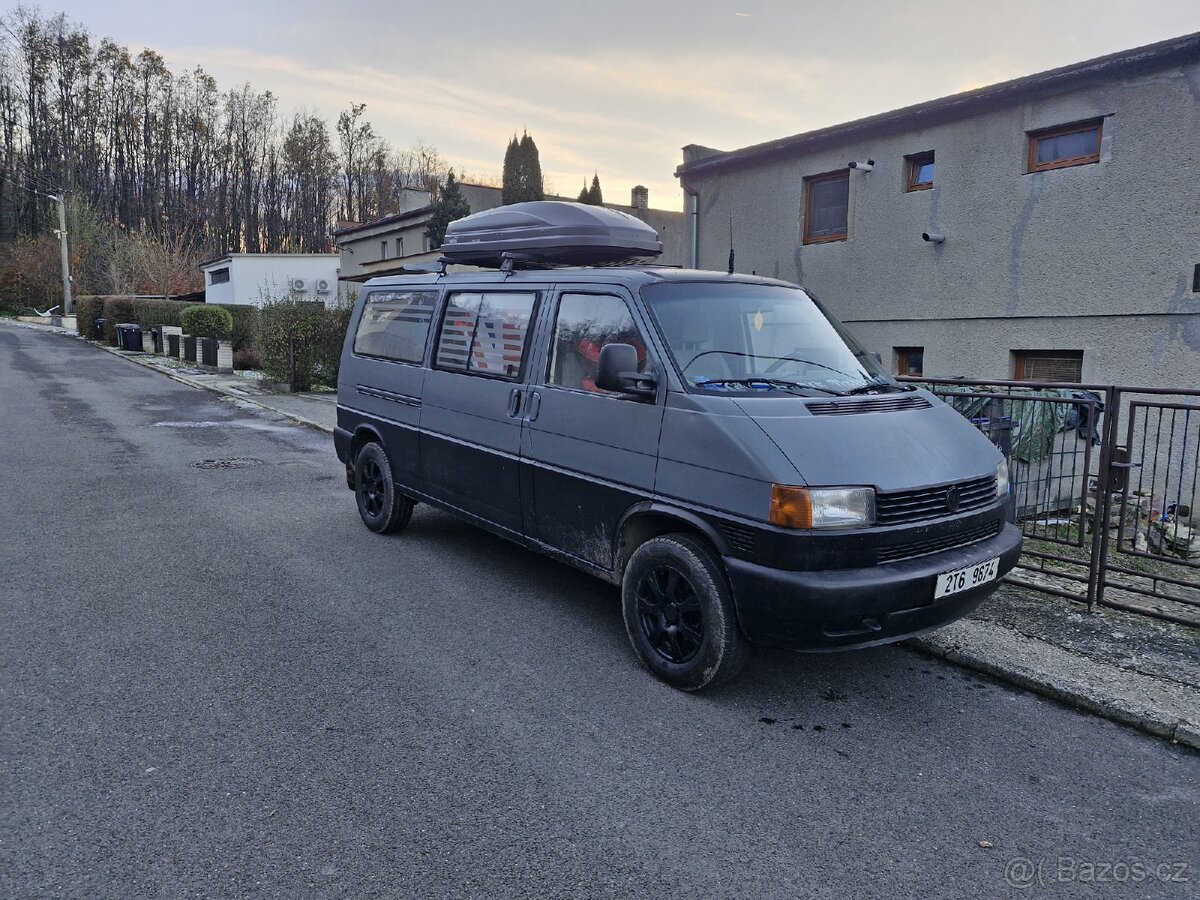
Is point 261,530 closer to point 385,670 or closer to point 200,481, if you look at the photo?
point 200,481

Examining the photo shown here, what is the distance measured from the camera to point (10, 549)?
5.98 m

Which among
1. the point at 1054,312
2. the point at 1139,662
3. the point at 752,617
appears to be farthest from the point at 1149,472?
the point at 752,617

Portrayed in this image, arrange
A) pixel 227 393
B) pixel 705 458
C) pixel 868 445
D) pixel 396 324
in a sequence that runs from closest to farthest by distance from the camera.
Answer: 1. pixel 868 445
2. pixel 705 458
3. pixel 396 324
4. pixel 227 393

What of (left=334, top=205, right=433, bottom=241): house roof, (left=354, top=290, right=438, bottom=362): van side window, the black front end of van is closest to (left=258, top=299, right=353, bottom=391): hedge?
(left=354, top=290, right=438, bottom=362): van side window

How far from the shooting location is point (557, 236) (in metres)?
5.42

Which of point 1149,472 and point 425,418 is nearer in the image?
point 425,418

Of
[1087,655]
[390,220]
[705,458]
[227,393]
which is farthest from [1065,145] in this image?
[390,220]

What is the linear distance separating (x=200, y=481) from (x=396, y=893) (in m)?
7.40

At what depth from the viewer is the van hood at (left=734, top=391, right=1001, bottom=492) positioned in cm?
346

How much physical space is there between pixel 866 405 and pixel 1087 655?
1857mm

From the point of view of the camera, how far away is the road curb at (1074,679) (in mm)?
3562

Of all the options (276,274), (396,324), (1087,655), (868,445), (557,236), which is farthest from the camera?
(276,274)

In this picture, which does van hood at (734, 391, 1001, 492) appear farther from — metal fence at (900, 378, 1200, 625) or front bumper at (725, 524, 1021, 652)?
metal fence at (900, 378, 1200, 625)

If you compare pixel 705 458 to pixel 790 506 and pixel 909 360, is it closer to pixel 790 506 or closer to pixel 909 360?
pixel 790 506
